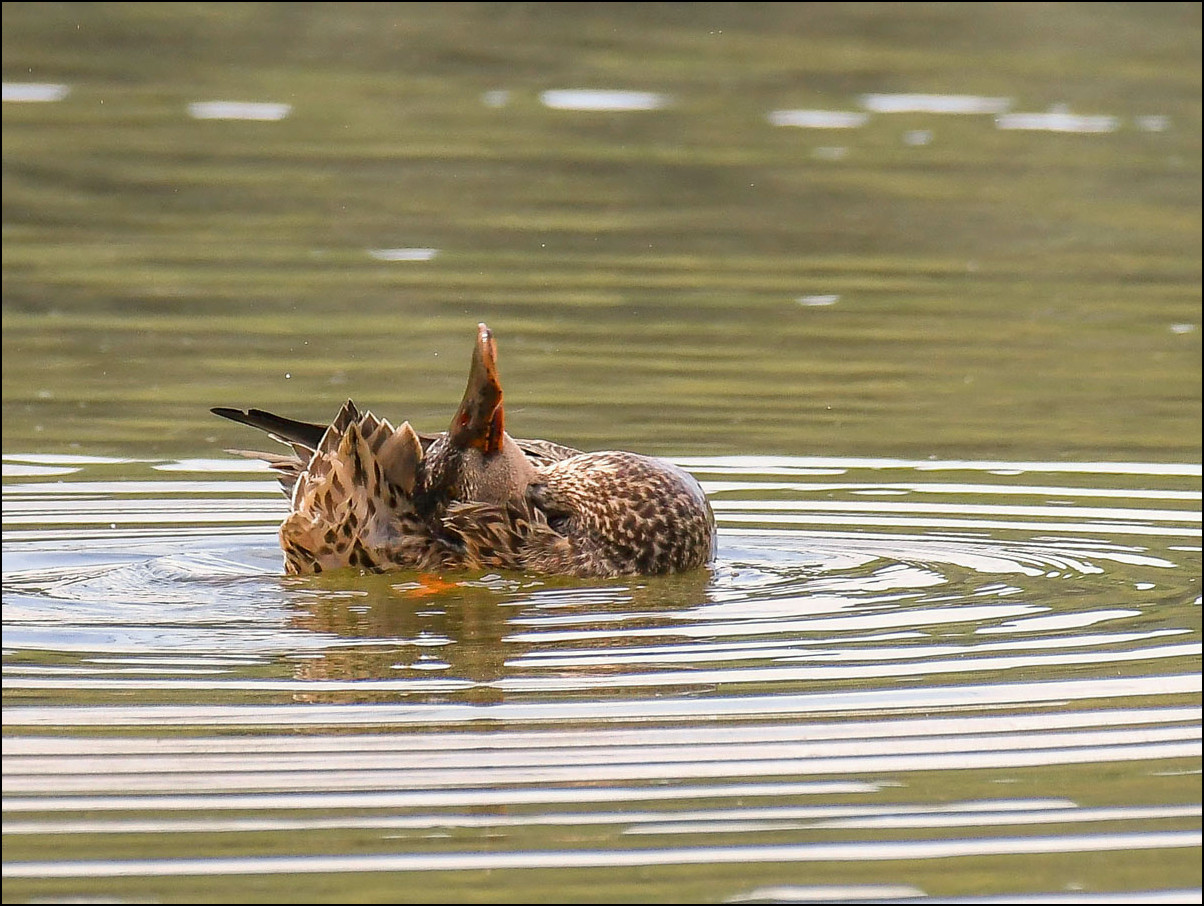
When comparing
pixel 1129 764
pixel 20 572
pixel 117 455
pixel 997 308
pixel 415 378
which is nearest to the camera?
pixel 1129 764

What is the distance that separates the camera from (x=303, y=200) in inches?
656

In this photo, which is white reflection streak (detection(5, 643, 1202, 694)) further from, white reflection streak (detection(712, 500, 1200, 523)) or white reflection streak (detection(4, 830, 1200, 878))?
white reflection streak (detection(712, 500, 1200, 523))

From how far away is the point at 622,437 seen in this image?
1105 cm

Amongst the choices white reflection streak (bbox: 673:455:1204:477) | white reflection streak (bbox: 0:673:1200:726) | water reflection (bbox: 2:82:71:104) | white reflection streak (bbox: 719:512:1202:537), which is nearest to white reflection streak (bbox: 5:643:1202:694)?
white reflection streak (bbox: 0:673:1200:726)

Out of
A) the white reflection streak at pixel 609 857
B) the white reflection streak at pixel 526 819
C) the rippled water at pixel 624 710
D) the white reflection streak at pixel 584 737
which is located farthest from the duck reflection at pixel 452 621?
the white reflection streak at pixel 609 857

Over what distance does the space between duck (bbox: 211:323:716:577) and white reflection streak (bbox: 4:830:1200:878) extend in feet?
9.39

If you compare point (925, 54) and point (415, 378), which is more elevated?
point (925, 54)

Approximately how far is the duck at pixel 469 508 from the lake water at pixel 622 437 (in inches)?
4.8

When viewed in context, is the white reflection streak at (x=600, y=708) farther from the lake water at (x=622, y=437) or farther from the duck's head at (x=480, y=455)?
the duck's head at (x=480, y=455)

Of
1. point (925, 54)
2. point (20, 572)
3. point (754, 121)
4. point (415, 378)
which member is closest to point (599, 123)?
point (754, 121)

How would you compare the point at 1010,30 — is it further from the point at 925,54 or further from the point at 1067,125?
the point at 1067,125

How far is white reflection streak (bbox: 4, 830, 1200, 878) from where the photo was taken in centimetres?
552

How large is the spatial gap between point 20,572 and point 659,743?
2915 mm

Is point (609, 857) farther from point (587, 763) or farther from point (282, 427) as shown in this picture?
point (282, 427)
